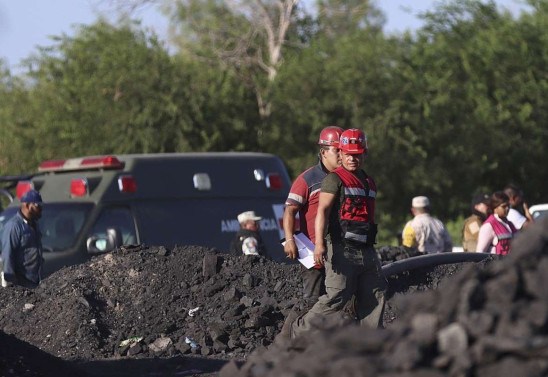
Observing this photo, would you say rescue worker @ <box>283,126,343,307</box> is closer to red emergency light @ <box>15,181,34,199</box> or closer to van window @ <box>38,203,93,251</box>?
van window @ <box>38,203,93,251</box>

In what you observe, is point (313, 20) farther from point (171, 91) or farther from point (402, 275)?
point (402, 275)

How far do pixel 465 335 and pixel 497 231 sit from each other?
27.5ft

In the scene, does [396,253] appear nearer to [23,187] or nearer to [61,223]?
[61,223]

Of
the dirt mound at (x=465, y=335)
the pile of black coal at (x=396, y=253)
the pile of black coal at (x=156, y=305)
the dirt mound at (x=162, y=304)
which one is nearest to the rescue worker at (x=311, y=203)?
the dirt mound at (x=162, y=304)

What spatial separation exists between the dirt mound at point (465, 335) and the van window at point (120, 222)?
914cm

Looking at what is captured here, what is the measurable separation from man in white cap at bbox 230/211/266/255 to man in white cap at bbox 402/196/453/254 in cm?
174

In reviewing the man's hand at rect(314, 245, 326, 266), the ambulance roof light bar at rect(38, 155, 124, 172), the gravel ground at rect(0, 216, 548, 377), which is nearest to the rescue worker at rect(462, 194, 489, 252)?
the gravel ground at rect(0, 216, 548, 377)

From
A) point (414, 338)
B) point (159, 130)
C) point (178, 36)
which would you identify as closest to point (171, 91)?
point (159, 130)

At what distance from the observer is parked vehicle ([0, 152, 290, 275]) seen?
14.7 meters

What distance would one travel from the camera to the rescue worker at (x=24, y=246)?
1310cm

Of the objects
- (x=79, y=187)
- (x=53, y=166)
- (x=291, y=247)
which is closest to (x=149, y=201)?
(x=79, y=187)

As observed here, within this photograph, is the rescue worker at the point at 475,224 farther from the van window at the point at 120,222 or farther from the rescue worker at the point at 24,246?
the rescue worker at the point at 24,246

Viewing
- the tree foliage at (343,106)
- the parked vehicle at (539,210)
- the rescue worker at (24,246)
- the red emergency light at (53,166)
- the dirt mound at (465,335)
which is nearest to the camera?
the dirt mound at (465,335)

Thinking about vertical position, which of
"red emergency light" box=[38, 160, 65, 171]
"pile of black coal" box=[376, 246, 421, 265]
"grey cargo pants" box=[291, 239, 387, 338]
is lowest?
"pile of black coal" box=[376, 246, 421, 265]
